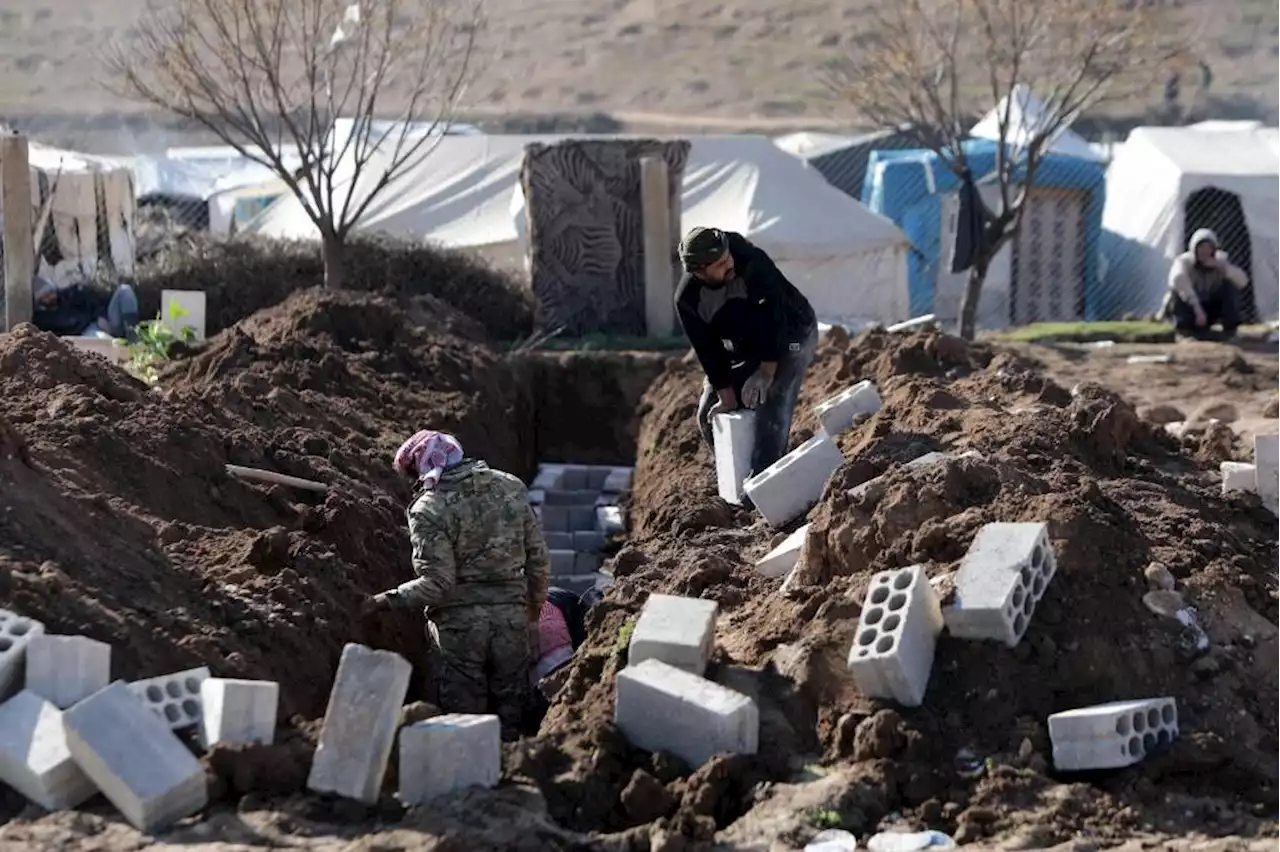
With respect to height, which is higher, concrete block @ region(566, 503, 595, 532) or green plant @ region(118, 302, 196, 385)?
green plant @ region(118, 302, 196, 385)

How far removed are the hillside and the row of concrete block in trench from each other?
39.0m

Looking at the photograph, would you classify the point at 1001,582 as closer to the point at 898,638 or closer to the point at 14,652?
the point at 898,638

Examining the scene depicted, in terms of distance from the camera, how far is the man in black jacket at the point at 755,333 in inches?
397

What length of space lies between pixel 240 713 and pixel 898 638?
224 cm

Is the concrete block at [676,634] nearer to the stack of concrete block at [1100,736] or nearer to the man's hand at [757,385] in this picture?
the stack of concrete block at [1100,736]

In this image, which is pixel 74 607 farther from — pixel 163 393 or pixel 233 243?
pixel 233 243

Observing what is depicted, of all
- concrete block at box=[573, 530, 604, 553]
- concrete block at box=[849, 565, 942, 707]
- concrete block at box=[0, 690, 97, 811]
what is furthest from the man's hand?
concrete block at box=[0, 690, 97, 811]

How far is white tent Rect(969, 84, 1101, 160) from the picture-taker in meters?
21.1

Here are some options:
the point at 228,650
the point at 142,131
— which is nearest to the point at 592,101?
the point at 142,131

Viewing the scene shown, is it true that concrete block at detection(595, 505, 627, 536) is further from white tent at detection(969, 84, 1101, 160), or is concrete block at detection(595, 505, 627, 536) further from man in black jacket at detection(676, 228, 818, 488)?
white tent at detection(969, 84, 1101, 160)

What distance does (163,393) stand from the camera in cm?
1062

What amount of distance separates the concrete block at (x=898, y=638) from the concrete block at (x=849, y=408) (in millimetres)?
4208

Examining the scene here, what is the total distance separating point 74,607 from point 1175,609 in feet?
13.8

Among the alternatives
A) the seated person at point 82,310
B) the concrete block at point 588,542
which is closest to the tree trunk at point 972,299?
the concrete block at point 588,542
